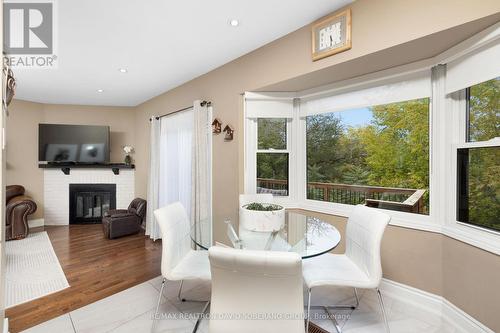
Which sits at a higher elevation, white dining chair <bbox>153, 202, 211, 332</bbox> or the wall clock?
the wall clock

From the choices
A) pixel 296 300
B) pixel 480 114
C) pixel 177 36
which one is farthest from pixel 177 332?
pixel 480 114

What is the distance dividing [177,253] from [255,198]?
1096 mm

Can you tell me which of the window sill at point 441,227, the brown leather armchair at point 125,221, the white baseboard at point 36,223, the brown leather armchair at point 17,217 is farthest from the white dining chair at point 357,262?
the white baseboard at point 36,223

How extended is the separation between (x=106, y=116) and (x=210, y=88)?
340 centimetres

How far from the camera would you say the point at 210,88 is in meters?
3.39

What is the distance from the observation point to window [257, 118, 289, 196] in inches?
122

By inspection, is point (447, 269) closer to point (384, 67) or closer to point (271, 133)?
point (384, 67)

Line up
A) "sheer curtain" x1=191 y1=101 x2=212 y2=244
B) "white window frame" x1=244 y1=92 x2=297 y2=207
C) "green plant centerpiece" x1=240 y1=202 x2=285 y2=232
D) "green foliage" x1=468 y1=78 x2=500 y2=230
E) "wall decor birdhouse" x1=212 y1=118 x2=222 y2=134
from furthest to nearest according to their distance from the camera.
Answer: "sheer curtain" x1=191 y1=101 x2=212 y2=244, "wall decor birdhouse" x1=212 y1=118 x2=222 y2=134, "white window frame" x1=244 y1=92 x2=297 y2=207, "green plant centerpiece" x1=240 y1=202 x2=285 y2=232, "green foliage" x1=468 y1=78 x2=500 y2=230

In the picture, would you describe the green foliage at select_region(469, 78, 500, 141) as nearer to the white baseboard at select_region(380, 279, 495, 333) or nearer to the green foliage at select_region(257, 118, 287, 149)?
the white baseboard at select_region(380, 279, 495, 333)

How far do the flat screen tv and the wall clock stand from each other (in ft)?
15.2

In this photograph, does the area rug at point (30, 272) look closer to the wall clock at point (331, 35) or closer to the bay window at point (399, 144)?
the bay window at point (399, 144)

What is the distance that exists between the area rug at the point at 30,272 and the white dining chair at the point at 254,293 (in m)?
2.34

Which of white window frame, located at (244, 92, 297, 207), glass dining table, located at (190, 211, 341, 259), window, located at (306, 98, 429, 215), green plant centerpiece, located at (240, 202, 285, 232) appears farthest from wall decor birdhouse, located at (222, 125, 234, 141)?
green plant centerpiece, located at (240, 202, 285, 232)

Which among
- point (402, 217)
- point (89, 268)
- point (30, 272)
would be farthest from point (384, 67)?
point (30, 272)
